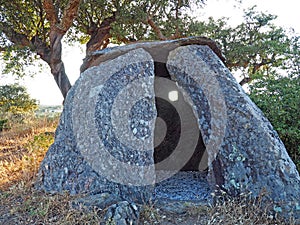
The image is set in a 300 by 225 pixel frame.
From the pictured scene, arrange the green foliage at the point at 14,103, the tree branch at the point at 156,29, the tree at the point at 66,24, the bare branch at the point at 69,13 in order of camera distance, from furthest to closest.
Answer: the green foliage at the point at 14,103 → the tree branch at the point at 156,29 → the tree at the point at 66,24 → the bare branch at the point at 69,13

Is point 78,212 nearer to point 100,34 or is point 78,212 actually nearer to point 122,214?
point 122,214

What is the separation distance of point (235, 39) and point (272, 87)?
6.14 meters

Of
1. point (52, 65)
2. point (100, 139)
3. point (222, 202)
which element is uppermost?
point (52, 65)

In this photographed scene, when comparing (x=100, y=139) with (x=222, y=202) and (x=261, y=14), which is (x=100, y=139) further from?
(x=261, y=14)

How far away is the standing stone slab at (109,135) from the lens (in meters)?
3.36

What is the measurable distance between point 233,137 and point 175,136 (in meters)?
2.18

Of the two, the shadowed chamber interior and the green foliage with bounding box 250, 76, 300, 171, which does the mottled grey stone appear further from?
the green foliage with bounding box 250, 76, 300, 171

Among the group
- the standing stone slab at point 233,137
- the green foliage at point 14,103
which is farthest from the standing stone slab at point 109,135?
the green foliage at point 14,103

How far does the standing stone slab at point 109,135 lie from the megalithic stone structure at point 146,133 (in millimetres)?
12

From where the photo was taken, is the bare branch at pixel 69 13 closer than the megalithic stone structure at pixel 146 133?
No

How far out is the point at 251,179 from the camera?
127 inches

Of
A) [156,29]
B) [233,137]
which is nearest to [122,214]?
[233,137]

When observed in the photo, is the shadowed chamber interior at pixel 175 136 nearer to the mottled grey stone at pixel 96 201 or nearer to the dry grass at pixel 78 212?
the dry grass at pixel 78 212

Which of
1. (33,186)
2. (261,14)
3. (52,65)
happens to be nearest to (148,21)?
(52,65)
